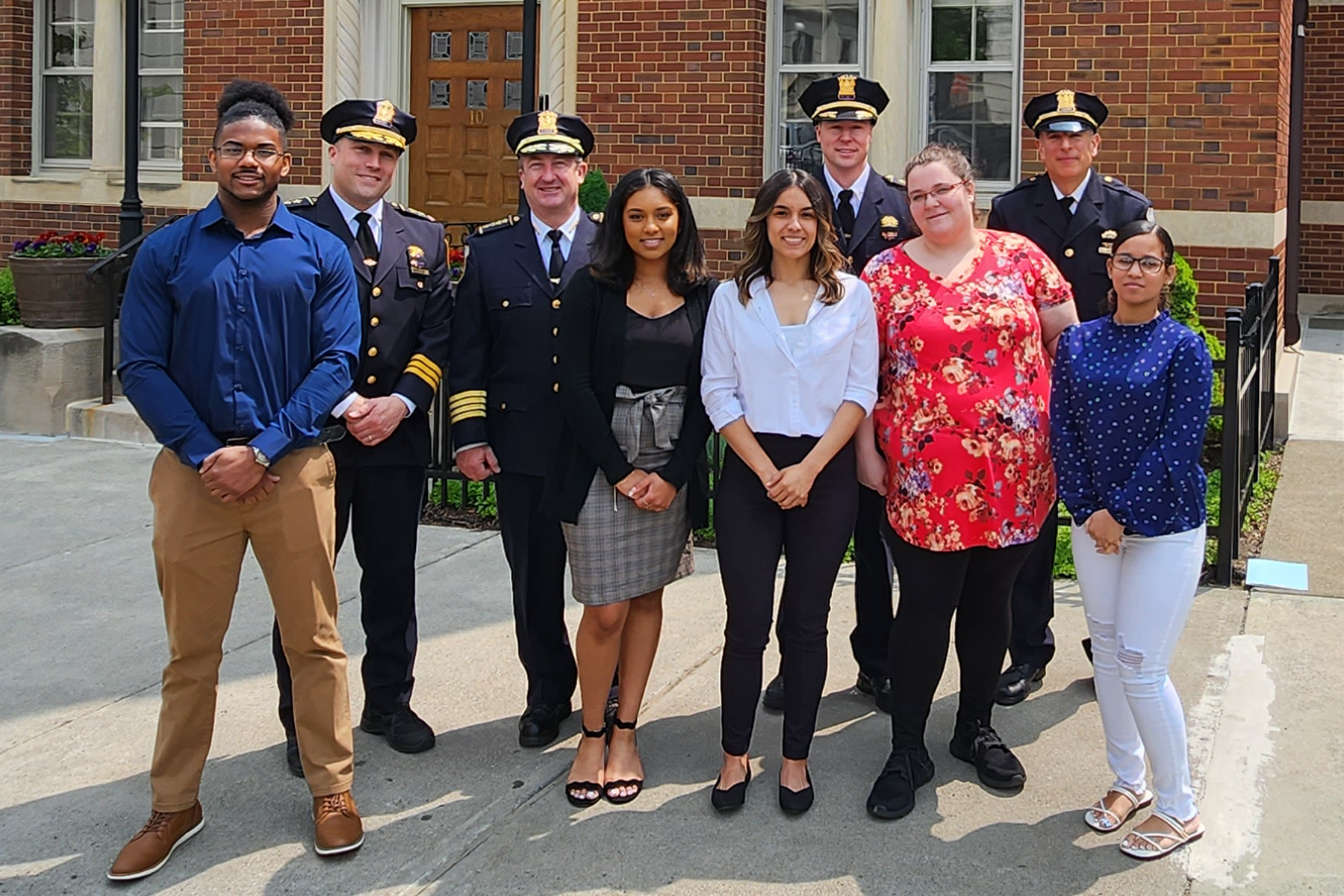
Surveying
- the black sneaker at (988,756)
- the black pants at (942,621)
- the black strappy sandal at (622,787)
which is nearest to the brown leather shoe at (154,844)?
the black strappy sandal at (622,787)

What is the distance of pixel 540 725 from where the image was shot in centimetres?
473

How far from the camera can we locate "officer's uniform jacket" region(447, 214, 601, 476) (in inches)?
183

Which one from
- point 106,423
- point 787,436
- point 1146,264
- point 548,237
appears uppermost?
point 548,237

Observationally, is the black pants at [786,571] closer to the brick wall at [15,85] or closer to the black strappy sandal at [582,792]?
the black strappy sandal at [582,792]

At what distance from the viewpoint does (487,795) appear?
170 inches

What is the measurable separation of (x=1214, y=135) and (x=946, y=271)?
6.11 m

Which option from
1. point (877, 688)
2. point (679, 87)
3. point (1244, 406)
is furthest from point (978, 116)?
point (877, 688)

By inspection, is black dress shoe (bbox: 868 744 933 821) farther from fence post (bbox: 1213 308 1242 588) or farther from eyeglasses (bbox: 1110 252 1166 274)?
fence post (bbox: 1213 308 1242 588)

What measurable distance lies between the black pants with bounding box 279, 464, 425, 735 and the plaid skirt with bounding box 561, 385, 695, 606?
24.2 inches

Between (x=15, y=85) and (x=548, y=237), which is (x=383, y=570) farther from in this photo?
(x=15, y=85)

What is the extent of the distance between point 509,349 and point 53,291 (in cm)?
635

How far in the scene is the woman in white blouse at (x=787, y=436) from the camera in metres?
4.11

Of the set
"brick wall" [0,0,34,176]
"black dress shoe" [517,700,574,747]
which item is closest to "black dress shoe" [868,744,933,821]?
"black dress shoe" [517,700,574,747]

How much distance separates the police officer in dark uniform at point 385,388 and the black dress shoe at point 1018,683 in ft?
6.53
